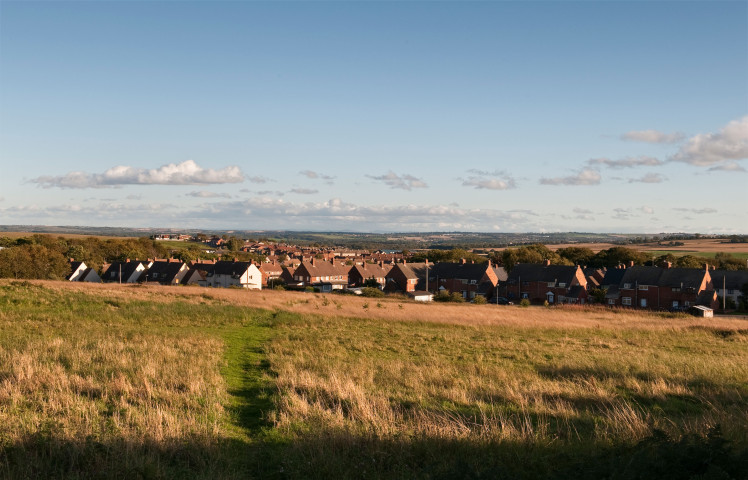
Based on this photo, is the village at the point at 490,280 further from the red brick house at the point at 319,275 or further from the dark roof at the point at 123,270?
the red brick house at the point at 319,275

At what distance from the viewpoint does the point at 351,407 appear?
34.2ft

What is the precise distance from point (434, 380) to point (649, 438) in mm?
6958

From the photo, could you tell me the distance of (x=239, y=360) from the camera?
55.0ft

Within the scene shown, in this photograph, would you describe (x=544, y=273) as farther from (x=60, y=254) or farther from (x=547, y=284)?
(x=60, y=254)

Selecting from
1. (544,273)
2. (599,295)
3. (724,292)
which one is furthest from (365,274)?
(724,292)

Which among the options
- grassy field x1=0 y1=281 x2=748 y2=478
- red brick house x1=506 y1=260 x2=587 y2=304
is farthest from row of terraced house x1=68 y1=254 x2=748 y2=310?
grassy field x1=0 y1=281 x2=748 y2=478

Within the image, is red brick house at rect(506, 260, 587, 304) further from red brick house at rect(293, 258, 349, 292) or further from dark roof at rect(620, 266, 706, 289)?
red brick house at rect(293, 258, 349, 292)

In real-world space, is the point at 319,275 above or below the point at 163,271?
below

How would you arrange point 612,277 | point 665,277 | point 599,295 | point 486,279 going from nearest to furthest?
point 665,277 → point 599,295 → point 486,279 → point 612,277

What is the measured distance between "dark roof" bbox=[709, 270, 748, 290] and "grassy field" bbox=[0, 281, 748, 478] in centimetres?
6281

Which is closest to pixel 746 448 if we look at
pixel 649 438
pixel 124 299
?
pixel 649 438

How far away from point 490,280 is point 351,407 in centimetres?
7884

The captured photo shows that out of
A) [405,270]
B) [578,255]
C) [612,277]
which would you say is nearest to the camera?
[612,277]

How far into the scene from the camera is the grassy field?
23.9 ft
